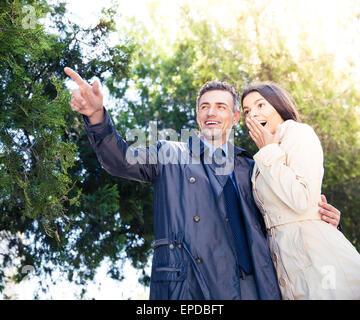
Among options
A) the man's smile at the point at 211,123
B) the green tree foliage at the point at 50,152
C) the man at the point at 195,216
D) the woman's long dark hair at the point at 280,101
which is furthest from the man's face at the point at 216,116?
the green tree foliage at the point at 50,152

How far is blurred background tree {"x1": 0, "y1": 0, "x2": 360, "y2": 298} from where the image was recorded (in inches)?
183

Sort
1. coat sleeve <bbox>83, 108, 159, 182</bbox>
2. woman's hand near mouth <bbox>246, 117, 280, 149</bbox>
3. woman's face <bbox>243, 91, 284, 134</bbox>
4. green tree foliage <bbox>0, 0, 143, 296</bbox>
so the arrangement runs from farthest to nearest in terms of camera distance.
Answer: green tree foliage <bbox>0, 0, 143, 296</bbox> → woman's face <bbox>243, 91, 284, 134</bbox> → woman's hand near mouth <bbox>246, 117, 280, 149</bbox> → coat sleeve <bbox>83, 108, 159, 182</bbox>

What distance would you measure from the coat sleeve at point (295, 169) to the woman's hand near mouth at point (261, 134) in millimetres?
77

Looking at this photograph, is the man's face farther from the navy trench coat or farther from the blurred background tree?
the blurred background tree

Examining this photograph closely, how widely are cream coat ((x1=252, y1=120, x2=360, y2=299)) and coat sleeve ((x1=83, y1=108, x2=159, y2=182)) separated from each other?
0.79 meters

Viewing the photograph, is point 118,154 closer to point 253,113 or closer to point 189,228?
point 189,228

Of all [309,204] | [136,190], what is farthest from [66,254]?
[309,204]

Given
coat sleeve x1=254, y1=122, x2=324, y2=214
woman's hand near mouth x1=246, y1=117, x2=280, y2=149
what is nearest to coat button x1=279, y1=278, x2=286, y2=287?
coat sleeve x1=254, y1=122, x2=324, y2=214

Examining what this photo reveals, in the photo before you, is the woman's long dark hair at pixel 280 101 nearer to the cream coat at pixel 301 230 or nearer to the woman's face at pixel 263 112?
the woman's face at pixel 263 112

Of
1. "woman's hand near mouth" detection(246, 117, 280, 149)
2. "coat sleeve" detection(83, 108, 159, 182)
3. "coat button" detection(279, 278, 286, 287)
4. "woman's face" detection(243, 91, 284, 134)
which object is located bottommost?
"coat button" detection(279, 278, 286, 287)

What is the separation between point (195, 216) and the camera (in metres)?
3.01

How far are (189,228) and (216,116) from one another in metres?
1.15

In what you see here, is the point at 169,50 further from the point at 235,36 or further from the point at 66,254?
the point at 66,254
